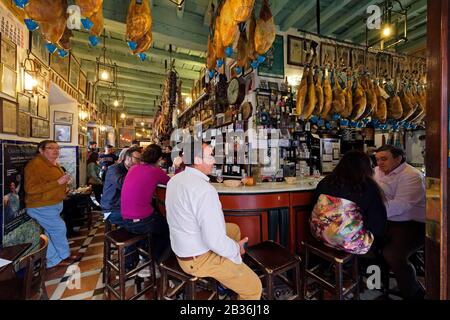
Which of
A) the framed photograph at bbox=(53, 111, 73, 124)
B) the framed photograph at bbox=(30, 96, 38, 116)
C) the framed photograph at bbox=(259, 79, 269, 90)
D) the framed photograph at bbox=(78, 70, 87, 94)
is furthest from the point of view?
the framed photograph at bbox=(78, 70, 87, 94)

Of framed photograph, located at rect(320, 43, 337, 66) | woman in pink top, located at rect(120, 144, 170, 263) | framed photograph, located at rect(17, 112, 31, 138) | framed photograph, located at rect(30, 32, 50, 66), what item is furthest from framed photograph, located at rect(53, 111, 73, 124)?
framed photograph, located at rect(320, 43, 337, 66)

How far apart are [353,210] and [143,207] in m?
2.11

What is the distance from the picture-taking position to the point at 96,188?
5.62 meters

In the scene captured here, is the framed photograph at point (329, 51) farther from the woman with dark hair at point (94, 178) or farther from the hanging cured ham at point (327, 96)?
the woman with dark hair at point (94, 178)

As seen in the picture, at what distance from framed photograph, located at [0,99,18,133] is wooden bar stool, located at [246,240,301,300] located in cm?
304

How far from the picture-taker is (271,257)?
1.88 m

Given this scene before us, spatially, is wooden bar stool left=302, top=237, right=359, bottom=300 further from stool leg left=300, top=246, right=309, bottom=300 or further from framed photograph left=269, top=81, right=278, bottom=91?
framed photograph left=269, top=81, right=278, bottom=91

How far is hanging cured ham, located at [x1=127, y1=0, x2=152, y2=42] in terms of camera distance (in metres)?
2.30

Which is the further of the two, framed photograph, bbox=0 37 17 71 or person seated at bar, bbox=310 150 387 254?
framed photograph, bbox=0 37 17 71

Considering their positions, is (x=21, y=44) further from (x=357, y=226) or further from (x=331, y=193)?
(x=357, y=226)

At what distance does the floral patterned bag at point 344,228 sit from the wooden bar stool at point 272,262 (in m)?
0.38

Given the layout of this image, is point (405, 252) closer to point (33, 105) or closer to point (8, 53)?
point (8, 53)

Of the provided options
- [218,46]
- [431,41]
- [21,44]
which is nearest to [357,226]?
[431,41]

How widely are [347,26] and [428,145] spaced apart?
431 cm
